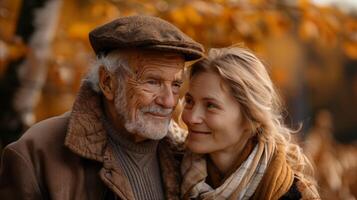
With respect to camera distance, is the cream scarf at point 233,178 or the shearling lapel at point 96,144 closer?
the shearling lapel at point 96,144

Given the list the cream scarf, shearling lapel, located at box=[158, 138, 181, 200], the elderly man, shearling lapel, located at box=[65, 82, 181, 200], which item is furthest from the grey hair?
the cream scarf

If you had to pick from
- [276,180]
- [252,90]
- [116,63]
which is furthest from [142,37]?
[276,180]

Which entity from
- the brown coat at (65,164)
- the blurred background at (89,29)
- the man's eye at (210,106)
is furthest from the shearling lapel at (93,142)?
the man's eye at (210,106)

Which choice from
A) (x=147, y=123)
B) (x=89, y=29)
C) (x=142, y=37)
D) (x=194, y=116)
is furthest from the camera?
(x=89, y=29)

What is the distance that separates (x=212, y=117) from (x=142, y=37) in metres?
0.53

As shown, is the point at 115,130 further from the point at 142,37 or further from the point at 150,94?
the point at 142,37

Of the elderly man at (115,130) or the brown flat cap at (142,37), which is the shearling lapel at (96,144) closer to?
the elderly man at (115,130)

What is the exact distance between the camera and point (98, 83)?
371cm

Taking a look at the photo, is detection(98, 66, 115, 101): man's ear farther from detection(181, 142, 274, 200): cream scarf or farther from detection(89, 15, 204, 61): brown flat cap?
detection(181, 142, 274, 200): cream scarf

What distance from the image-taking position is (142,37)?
3434 millimetres

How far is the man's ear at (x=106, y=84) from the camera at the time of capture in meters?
3.67

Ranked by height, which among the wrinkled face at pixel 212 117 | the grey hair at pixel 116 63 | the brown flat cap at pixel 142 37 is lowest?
the wrinkled face at pixel 212 117

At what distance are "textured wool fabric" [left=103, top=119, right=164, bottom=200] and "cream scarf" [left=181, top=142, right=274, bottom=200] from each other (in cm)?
15

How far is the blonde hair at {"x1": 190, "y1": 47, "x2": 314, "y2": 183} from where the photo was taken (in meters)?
3.66
